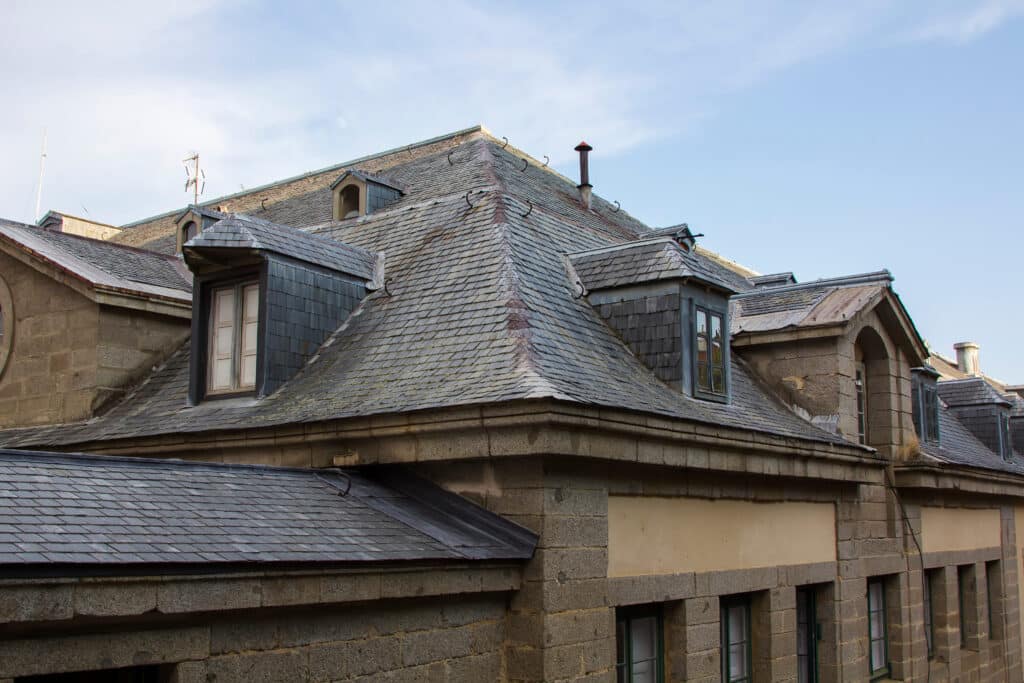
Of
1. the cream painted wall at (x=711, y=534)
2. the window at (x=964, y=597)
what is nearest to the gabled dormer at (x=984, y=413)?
the window at (x=964, y=597)

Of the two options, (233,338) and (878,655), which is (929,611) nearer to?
(878,655)

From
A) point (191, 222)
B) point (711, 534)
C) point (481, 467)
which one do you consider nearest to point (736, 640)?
point (711, 534)

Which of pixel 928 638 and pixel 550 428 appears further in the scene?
pixel 928 638

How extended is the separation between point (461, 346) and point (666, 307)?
2610 millimetres

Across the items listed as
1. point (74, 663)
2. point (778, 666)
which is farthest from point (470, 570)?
point (778, 666)

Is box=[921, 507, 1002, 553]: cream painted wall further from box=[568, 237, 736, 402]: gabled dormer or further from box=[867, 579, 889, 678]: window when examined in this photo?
box=[568, 237, 736, 402]: gabled dormer

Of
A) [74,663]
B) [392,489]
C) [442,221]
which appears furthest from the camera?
[442,221]

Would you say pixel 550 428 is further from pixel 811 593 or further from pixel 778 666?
pixel 811 593

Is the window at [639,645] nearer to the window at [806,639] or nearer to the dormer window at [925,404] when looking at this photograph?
the window at [806,639]

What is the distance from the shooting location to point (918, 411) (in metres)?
17.0

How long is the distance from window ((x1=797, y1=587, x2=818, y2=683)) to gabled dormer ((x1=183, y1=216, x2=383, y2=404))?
673 centimetres

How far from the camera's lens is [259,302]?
1123 centimetres

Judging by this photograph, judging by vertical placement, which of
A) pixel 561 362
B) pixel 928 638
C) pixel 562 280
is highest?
pixel 562 280

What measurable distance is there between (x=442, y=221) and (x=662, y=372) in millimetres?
3456
